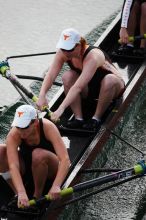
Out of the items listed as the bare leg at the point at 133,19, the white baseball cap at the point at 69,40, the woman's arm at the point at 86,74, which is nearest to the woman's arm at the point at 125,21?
the bare leg at the point at 133,19

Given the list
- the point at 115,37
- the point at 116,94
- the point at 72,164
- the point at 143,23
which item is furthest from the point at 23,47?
the point at 72,164

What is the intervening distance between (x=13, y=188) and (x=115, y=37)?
11.6ft

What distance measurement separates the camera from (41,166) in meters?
6.19

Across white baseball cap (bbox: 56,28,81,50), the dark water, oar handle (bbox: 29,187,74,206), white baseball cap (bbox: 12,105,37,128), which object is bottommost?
the dark water

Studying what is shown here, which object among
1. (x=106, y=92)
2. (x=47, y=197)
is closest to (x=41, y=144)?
(x=47, y=197)

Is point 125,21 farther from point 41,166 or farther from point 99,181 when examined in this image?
point 41,166

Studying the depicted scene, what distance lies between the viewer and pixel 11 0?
12344 mm

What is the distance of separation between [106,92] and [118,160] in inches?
50.4

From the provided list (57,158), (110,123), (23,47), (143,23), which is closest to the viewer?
(57,158)

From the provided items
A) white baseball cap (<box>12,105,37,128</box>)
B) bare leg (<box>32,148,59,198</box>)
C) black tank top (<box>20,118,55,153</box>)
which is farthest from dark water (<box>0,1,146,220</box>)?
white baseball cap (<box>12,105,37,128</box>)

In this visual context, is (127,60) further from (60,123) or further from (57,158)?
(57,158)

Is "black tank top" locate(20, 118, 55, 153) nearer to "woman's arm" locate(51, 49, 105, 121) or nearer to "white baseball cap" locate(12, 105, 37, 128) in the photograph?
"white baseball cap" locate(12, 105, 37, 128)

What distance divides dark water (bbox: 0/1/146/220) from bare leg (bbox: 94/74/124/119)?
557 mm

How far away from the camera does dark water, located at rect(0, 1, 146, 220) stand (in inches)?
294
